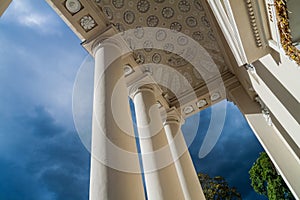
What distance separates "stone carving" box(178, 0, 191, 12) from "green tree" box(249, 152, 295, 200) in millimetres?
22766

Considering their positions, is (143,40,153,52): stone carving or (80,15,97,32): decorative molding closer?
(80,15,97,32): decorative molding

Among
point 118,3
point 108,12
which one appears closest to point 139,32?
point 118,3

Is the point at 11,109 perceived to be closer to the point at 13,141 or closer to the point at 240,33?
the point at 13,141

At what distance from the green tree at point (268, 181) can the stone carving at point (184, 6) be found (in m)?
22.8

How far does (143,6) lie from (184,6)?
3850 mm

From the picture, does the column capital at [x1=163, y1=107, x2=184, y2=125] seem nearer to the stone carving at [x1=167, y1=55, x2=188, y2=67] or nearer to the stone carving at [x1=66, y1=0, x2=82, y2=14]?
the stone carving at [x1=167, y1=55, x2=188, y2=67]

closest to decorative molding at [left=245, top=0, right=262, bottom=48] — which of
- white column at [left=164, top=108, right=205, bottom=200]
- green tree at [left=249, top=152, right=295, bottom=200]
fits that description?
white column at [left=164, top=108, right=205, bottom=200]

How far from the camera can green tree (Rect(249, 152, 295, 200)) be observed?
28.7 m

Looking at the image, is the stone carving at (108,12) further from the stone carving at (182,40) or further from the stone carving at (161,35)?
the stone carving at (182,40)

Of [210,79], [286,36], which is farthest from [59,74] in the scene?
[286,36]

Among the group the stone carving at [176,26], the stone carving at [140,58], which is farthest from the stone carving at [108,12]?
the stone carving at [176,26]

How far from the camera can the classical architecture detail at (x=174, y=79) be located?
8148 mm

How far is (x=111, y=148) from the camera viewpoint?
8.98 m

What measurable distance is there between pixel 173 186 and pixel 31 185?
214 ft
